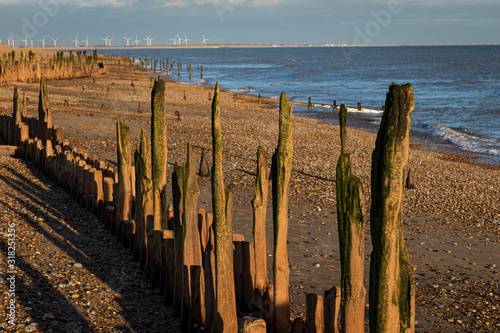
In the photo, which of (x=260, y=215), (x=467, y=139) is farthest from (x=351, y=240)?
(x=467, y=139)

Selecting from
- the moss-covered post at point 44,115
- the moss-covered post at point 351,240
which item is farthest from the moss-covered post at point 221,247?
the moss-covered post at point 44,115

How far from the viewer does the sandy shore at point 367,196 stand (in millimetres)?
7402

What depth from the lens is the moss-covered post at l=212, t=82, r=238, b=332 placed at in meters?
4.94

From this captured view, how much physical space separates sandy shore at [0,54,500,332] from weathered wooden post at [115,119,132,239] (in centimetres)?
81

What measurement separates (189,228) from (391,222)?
2.45 m

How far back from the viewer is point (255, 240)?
5488mm

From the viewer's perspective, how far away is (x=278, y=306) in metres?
5.15

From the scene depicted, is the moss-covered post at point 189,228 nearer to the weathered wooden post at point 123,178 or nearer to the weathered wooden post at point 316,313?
the weathered wooden post at point 316,313

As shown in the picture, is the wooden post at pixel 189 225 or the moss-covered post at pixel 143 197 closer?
the wooden post at pixel 189 225

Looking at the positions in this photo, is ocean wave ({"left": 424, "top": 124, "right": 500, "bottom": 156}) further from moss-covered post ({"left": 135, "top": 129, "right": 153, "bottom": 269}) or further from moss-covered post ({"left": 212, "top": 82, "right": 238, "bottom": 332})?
moss-covered post ({"left": 212, "top": 82, "right": 238, "bottom": 332})

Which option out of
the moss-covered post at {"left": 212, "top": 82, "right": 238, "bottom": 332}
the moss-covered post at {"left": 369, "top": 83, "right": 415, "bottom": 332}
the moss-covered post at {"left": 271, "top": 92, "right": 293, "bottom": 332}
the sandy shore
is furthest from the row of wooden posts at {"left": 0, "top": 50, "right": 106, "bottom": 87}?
the moss-covered post at {"left": 369, "top": 83, "right": 415, "bottom": 332}

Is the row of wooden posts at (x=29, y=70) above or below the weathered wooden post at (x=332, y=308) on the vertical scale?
above

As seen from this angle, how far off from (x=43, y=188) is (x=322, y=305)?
24.9 feet

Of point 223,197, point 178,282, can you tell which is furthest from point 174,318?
point 223,197
